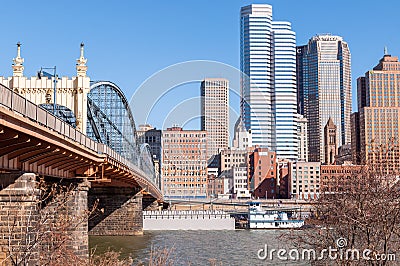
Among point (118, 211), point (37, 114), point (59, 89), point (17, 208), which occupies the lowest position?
point (118, 211)

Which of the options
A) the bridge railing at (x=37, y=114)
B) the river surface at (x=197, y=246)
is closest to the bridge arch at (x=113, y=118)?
the river surface at (x=197, y=246)

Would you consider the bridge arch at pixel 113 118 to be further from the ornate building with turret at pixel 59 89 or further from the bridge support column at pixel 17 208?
the bridge support column at pixel 17 208

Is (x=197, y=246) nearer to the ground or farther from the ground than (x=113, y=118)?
nearer to the ground

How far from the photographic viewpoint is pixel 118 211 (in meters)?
81.7

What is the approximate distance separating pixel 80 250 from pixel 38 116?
54.7 ft

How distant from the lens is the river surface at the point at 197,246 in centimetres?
5153

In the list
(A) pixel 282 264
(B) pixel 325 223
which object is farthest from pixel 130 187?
(B) pixel 325 223

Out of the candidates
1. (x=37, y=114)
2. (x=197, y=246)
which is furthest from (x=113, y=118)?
(x=37, y=114)

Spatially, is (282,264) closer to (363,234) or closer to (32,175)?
(363,234)

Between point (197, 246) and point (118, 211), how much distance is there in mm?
18980

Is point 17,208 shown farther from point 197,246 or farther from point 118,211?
point 118,211

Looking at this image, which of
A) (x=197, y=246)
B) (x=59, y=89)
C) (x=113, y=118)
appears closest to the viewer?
(x=59, y=89)

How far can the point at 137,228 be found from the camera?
81.1 metres

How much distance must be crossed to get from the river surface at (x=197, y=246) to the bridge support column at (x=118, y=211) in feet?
7.28
